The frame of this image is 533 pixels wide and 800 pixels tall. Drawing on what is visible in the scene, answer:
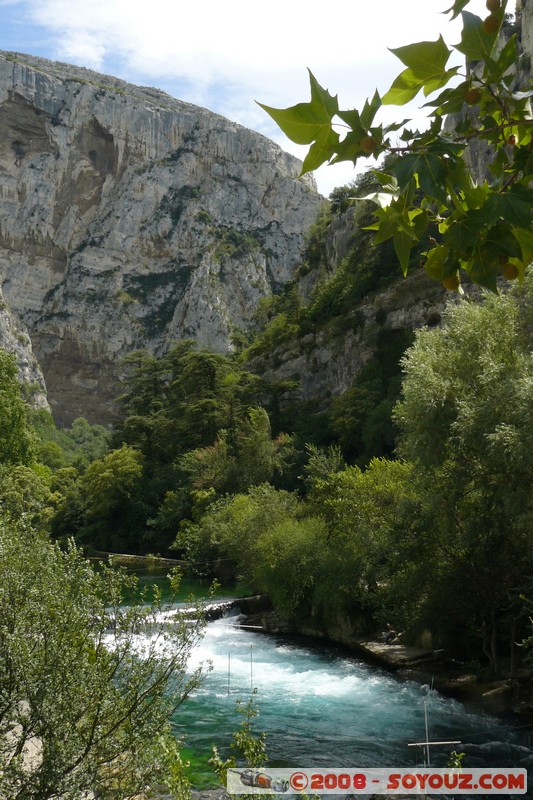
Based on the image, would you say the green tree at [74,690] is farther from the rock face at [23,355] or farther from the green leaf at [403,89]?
the rock face at [23,355]

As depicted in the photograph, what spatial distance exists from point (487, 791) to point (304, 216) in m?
82.2

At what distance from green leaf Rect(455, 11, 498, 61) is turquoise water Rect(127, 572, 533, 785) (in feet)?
21.4

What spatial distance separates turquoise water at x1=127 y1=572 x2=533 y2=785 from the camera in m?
8.75

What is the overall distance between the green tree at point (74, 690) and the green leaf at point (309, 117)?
406cm

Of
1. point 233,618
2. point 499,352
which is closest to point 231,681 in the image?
point 233,618

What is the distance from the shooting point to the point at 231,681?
41.9 feet

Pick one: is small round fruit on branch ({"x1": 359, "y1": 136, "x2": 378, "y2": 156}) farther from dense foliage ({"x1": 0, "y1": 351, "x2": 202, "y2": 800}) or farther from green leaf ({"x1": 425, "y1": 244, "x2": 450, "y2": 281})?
dense foliage ({"x1": 0, "y1": 351, "x2": 202, "y2": 800})

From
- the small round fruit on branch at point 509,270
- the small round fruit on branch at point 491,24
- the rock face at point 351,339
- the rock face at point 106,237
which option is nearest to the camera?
the small round fruit on branch at point 491,24

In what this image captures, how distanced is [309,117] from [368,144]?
0.45ft

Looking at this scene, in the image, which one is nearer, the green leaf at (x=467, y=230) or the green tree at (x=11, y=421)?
the green leaf at (x=467, y=230)

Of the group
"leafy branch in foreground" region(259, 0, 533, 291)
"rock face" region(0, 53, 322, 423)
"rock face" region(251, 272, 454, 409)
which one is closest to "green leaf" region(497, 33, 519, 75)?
"leafy branch in foreground" region(259, 0, 533, 291)

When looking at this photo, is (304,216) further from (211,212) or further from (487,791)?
(487,791)

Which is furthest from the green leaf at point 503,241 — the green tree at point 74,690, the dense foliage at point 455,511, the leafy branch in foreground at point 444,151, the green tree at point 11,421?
the green tree at point 11,421

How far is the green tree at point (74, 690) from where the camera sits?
4.24m
